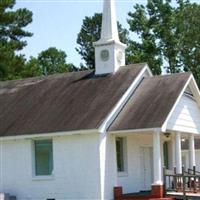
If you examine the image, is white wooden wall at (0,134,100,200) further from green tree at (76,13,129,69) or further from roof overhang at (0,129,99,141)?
green tree at (76,13,129,69)

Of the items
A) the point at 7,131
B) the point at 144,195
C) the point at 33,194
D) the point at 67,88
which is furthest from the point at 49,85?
the point at 144,195

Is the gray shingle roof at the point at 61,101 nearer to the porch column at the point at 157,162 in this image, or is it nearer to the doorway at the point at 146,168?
the porch column at the point at 157,162

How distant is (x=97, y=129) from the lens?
25.1m

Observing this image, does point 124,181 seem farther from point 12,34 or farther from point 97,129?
point 12,34

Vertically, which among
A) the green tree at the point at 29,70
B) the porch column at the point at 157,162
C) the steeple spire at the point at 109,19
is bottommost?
the porch column at the point at 157,162

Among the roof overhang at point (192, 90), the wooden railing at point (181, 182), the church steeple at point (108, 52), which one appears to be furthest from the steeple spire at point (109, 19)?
the wooden railing at point (181, 182)

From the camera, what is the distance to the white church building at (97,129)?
84.4ft

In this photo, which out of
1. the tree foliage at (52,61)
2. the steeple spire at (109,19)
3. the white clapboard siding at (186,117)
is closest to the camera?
the white clapboard siding at (186,117)

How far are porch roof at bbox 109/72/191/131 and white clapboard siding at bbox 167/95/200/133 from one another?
90 cm

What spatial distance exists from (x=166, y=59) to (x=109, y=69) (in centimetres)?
2511

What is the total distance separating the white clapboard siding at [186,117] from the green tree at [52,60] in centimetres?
4042

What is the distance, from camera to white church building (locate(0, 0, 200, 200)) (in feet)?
84.4

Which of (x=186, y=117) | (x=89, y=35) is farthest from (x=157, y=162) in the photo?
(x=89, y=35)

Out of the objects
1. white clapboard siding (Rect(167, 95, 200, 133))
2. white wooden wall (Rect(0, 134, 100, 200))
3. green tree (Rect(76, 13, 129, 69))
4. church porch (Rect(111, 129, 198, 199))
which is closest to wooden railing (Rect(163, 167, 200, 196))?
church porch (Rect(111, 129, 198, 199))
